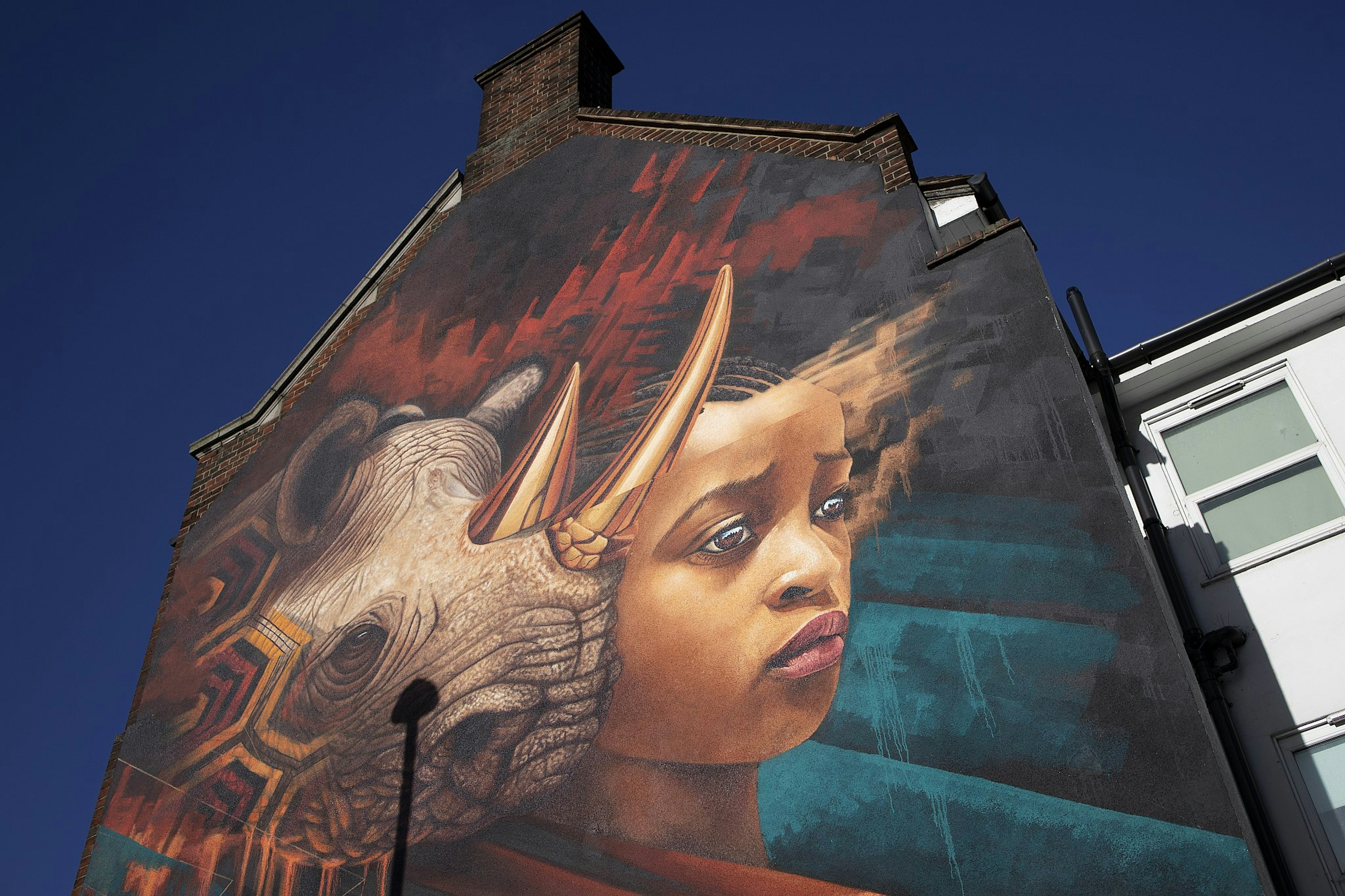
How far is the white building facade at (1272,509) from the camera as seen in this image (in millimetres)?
6738

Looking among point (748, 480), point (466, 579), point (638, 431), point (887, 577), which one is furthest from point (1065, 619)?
point (466, 579)

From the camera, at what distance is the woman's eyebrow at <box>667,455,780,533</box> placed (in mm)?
8031

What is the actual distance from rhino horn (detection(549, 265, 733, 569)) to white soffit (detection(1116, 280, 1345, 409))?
2.97m

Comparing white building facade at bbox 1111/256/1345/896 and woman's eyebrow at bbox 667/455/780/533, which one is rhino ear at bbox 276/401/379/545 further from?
white building facade at bbox 1111/256/1345/896

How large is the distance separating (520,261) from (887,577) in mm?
5662

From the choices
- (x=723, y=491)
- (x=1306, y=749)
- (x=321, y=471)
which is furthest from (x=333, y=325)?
(x=1306, y=749)

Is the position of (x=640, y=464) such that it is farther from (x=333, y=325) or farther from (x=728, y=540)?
(x=333, y=325)

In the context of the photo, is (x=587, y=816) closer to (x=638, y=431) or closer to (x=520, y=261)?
(x=638, y=431)

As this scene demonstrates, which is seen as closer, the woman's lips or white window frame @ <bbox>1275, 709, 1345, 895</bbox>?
white window frame @ <bbox>1275, 709, 1345, 895</bbox>

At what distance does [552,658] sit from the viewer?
27.1 feet

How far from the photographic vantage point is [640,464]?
8773 mm

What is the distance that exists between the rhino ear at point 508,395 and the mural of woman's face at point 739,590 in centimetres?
198

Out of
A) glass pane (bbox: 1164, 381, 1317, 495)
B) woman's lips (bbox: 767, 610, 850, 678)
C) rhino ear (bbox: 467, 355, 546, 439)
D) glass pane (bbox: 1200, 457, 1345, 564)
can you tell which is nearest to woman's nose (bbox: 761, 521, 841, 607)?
woman's lips (bbox: 767, 610, 850, 678)

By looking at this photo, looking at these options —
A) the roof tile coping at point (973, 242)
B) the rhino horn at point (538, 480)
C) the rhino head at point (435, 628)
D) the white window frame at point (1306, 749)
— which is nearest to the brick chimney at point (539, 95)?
the rhino head at point (435, 628)
